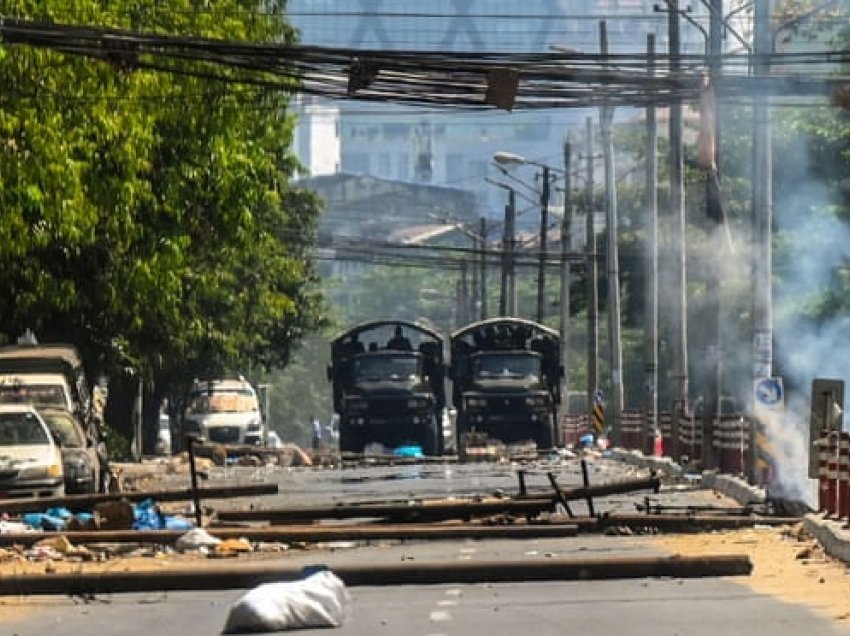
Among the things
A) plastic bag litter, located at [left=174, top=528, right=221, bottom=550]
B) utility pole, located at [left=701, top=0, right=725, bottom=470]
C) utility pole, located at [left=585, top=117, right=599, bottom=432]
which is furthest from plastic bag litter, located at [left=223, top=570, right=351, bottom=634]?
utility pole, located at [left=585, top=117, right=599, bottom=432]

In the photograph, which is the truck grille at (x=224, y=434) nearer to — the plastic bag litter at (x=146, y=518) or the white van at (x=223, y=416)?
the white van at (x=223, y=416)

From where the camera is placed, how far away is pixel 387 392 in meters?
62.7

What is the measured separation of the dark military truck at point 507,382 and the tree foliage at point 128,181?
Answer: 27.9ft

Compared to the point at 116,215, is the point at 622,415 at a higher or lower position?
lower

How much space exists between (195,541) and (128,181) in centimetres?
752

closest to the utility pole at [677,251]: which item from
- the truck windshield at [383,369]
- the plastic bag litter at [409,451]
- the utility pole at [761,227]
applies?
the utility pole at [761,227]

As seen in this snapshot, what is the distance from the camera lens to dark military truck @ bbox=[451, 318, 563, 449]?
63.0 meters

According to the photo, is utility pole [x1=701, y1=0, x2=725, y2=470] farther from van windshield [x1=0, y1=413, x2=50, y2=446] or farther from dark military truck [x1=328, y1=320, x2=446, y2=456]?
dark military truck [x1=328, y1=320, x2=446, y2=456]

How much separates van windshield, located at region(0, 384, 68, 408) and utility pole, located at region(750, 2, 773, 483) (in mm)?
11135

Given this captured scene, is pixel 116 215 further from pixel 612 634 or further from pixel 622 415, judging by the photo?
pixel 622 415

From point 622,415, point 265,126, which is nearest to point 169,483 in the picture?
point 265,126

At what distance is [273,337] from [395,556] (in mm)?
50825

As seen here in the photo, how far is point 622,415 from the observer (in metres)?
60.5

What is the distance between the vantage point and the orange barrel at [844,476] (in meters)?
23.2
